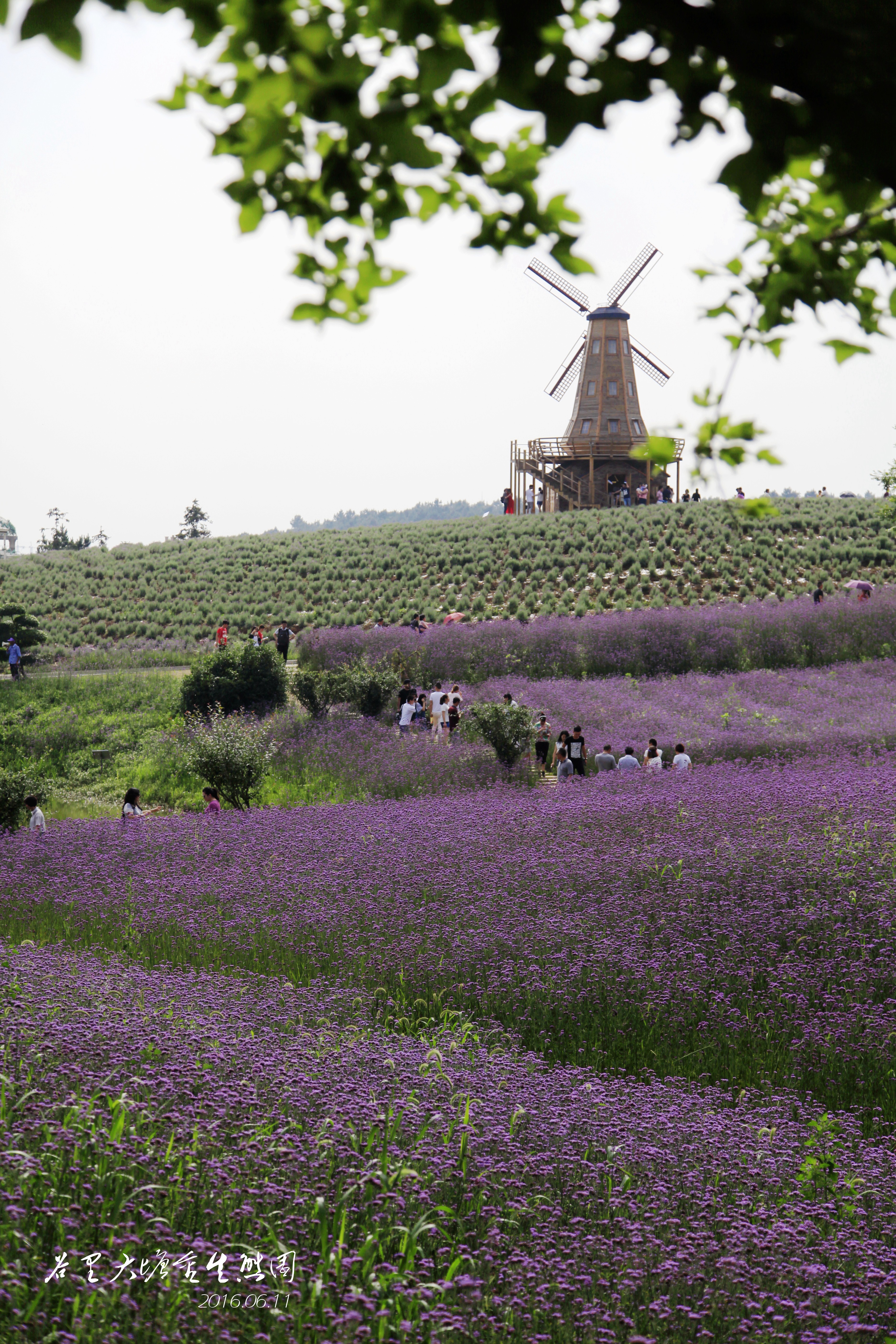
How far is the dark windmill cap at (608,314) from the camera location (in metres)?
71.0

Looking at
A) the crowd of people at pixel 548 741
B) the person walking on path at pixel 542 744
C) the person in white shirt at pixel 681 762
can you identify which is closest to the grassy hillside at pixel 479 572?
the crowd of people at pixel 548 741

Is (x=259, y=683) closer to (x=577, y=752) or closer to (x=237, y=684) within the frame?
(x=237, y=684)

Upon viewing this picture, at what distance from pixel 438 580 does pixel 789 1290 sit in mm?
49283

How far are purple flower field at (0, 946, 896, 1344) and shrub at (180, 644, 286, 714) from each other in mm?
23292

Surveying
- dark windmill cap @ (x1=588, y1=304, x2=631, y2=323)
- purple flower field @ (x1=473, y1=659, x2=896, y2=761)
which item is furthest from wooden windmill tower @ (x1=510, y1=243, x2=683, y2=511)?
purple flower field @ (x1=473, y1=659, x2=896, y2=761)

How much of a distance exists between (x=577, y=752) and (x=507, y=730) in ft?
5.88

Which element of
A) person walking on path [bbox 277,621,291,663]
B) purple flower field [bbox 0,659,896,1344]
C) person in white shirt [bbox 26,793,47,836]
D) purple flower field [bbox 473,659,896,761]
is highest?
person walking on path [bbox 277,621,291,663]

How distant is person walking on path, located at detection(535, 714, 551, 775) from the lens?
2005 cm

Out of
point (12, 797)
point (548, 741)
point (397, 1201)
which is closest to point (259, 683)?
point (548, 741)

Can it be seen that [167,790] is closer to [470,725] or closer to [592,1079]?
[470,725]

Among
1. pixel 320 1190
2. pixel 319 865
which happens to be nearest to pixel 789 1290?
pixel 320 1190

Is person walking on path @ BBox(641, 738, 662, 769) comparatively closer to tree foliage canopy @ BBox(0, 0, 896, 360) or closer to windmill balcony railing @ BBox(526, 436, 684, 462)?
tree foliage canopy @ BBox(0, 0, 896, 360)

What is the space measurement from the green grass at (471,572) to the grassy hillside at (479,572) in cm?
13

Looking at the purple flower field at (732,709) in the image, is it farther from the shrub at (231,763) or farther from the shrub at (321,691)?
the shrub at (231,763)
